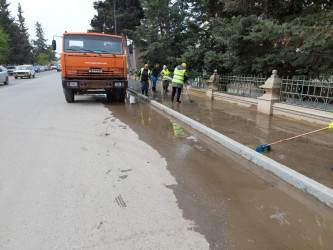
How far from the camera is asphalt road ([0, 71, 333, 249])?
2.49 metres

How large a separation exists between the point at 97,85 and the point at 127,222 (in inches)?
315

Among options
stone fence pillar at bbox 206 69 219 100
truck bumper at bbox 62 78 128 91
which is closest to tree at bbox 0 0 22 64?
truck bumper at bbox 62 78 128 91

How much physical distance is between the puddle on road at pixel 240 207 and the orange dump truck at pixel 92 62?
5985 millimetres

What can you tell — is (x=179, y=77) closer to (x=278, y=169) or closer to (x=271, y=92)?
(x=271, y=92)

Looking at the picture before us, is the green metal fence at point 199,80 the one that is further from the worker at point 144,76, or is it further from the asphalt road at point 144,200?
the asphalt road at point 144,200

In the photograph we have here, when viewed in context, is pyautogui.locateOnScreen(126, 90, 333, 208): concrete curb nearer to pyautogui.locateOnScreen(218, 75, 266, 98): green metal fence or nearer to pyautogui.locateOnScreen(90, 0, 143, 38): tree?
pyautogui.locateOnScreen(218, 75, 266, 98): green metal fence

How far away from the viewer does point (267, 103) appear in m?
8.26

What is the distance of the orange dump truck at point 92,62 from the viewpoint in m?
9.66

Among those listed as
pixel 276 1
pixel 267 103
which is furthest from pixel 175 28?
pixel 267 103

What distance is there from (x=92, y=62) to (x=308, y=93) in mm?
7509

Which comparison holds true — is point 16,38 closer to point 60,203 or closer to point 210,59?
point 210,59

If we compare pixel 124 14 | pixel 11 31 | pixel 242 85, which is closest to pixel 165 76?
pixel 242 85

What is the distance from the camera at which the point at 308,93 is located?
737 cm

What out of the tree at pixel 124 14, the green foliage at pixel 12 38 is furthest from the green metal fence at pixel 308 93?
the green foliage at pixel 12 38
